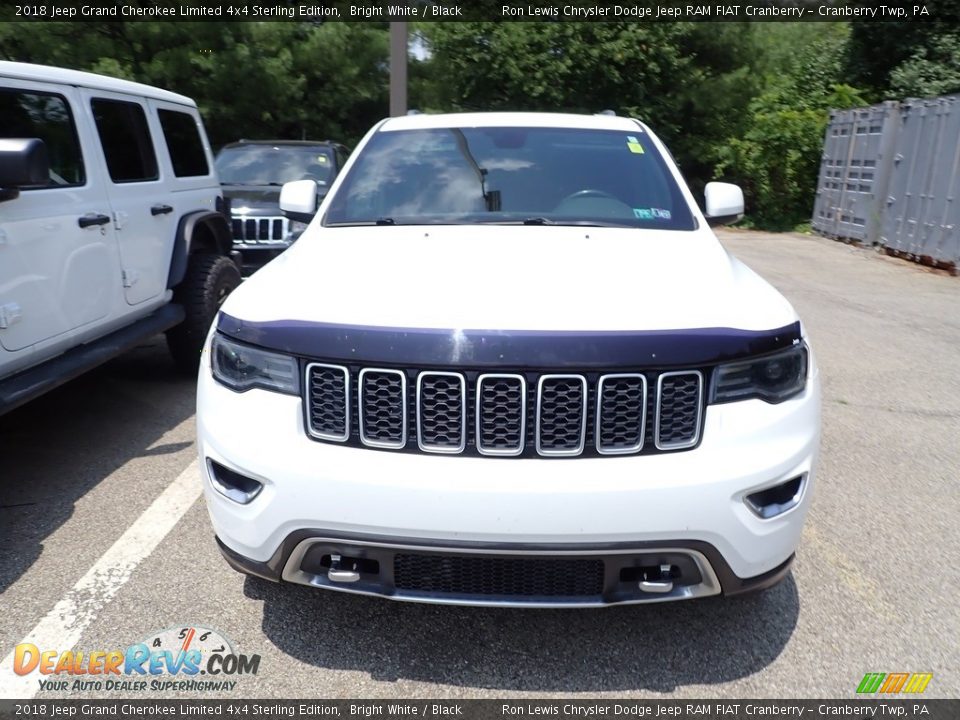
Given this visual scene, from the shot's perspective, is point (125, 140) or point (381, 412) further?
point (125, 140)

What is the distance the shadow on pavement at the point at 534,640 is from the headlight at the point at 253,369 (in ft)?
2.96

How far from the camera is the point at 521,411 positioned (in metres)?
2.05

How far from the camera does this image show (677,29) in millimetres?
19719

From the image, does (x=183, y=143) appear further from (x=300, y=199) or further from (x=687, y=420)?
(x=687, y=420)

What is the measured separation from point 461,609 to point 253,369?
114 cm

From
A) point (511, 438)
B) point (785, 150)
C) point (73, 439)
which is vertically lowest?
point (73, 439)

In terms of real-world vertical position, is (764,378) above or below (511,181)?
below

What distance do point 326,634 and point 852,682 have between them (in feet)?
5.51

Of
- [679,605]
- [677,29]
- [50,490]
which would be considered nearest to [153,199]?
[50,490]

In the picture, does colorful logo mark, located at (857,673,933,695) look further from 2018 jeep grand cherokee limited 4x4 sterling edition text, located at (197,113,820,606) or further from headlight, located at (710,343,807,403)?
headlight, located at (710,343,807,403)

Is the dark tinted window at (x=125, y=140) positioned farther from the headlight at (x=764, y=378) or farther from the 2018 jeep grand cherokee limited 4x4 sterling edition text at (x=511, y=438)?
the headlight at (x=764, y=378)

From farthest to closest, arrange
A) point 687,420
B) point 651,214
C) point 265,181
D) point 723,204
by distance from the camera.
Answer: point 265,181, point 723,204, point 651,214, point 687,420

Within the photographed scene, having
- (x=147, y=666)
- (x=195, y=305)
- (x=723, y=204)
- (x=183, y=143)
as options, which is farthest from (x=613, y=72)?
(x=147, y=666)

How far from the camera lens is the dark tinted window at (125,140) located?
4207 mm
